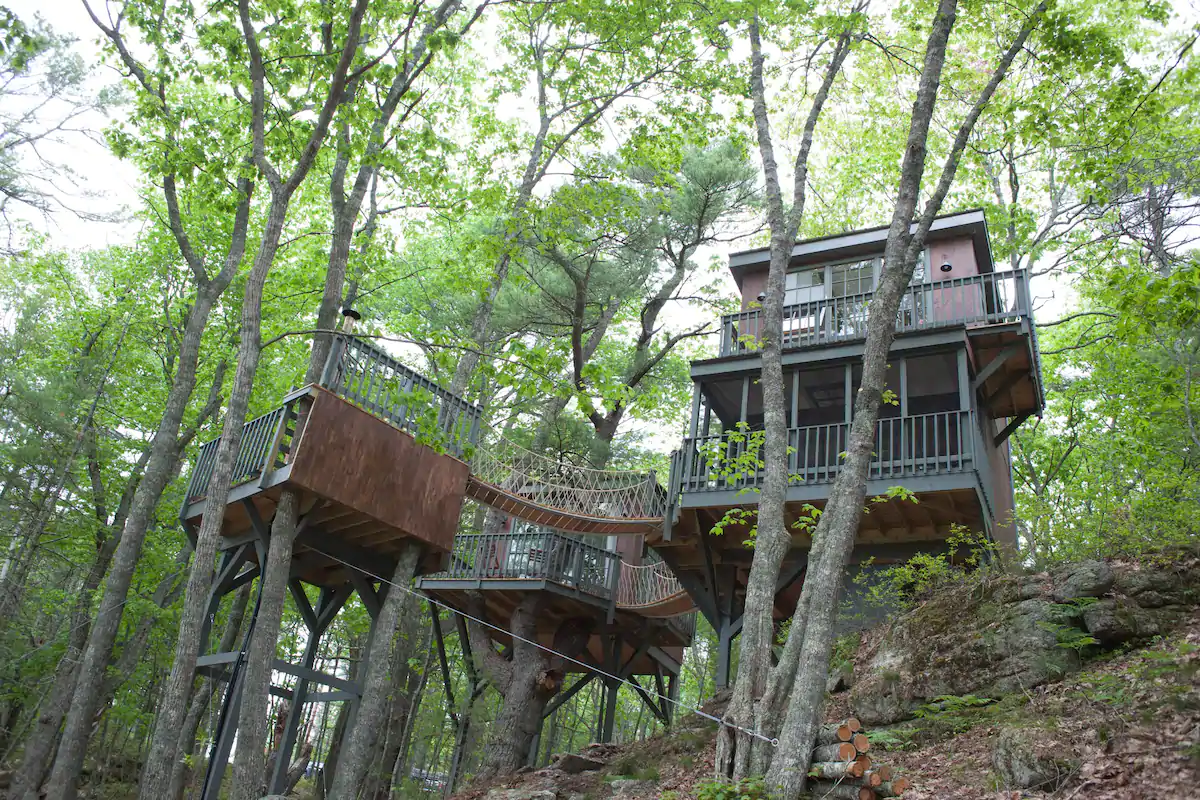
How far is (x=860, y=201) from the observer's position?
23.7 meters

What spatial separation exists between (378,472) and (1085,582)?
810 centimetres

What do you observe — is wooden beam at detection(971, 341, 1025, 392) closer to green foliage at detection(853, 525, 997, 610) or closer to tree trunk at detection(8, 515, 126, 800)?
green foliage at detection(853, 525, 997, 610)

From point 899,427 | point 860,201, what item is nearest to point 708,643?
point 860,201

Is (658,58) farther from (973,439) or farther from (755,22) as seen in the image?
(973,439)

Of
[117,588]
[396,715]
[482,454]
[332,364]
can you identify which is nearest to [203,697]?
[396,715]

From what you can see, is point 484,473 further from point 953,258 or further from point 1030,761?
point 1030,761

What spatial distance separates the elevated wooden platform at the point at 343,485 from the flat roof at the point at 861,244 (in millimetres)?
7699

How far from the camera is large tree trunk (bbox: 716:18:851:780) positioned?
764cm

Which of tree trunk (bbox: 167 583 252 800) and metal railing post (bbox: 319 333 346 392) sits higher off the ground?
metal railing post (bbox: 319 333 346 392)

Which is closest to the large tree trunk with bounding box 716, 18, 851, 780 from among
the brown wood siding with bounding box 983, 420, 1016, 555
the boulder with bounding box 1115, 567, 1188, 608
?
the boulder with bounding box 1115, 567, 1188, 608

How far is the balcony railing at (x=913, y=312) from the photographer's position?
12984 millimetres

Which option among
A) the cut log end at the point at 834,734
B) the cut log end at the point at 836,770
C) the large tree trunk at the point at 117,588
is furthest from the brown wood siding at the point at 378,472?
the cut log end at the point at 836,770

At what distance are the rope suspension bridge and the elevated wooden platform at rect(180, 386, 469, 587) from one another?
0.07m

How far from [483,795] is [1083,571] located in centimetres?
740
